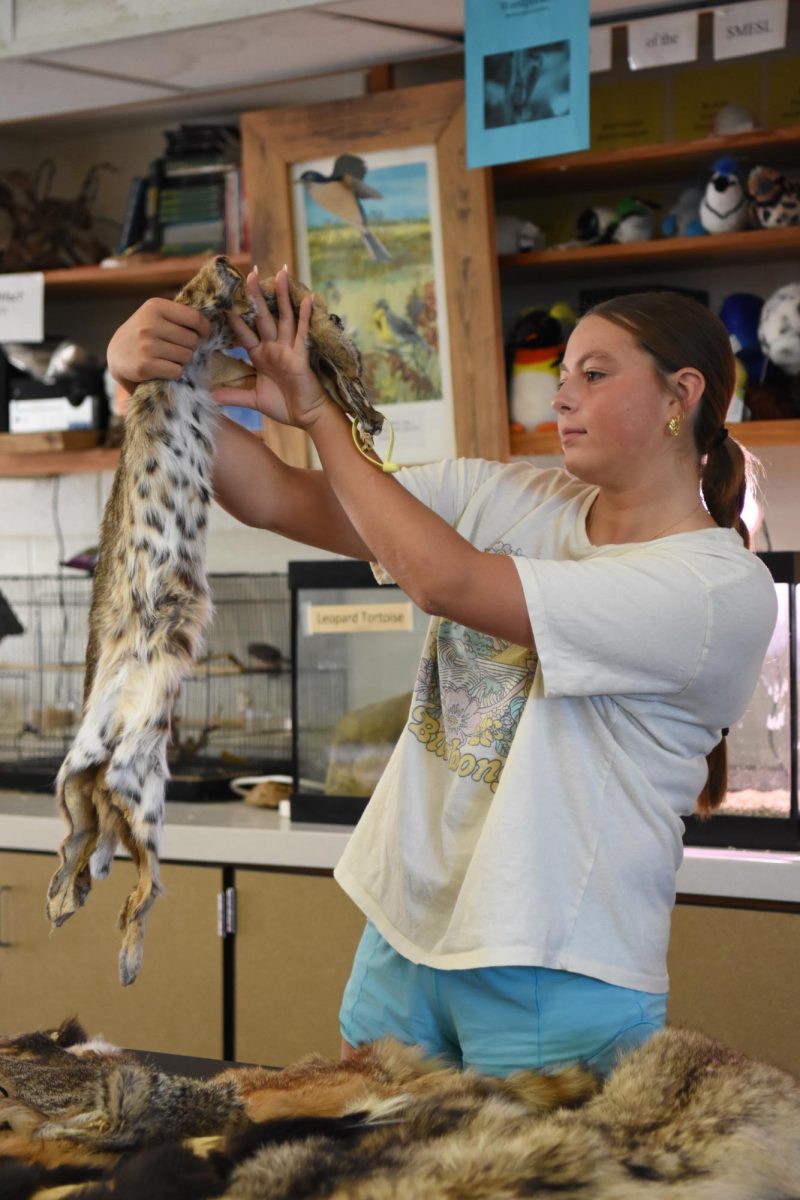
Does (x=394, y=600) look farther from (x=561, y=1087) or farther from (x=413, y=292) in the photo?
(x=561, y=1087)

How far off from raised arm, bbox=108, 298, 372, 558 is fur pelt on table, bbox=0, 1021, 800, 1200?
585 millimetres

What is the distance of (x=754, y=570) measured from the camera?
1.39 metres

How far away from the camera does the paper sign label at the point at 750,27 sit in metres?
2.47

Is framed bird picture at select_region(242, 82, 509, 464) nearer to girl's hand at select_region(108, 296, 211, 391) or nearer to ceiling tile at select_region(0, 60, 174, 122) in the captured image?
ceiling tile at select_region(0, 60, 174, 122)

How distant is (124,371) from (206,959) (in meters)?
1.59

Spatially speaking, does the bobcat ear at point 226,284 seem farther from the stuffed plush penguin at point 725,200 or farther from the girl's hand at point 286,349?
the stuffed plush penguin at point 725,200

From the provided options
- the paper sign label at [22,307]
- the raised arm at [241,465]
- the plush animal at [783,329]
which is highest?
the paper sign label at [22,307]

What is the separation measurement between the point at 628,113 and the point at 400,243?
578 millimetres

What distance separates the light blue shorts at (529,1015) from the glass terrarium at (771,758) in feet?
3.58

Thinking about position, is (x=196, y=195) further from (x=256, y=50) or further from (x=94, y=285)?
(x=256, y=50)

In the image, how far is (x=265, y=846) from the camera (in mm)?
2627

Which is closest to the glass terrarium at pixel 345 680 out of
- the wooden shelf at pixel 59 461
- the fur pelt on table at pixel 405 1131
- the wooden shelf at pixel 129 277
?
the wooden shelf at pixel 59 461

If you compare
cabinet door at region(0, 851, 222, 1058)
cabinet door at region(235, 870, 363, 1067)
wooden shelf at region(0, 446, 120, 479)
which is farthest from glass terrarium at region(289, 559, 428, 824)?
wooden shelf at region(0, 446, 120, 479)

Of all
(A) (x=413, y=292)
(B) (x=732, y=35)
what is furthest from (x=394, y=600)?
(B) (x=732, y=35)
